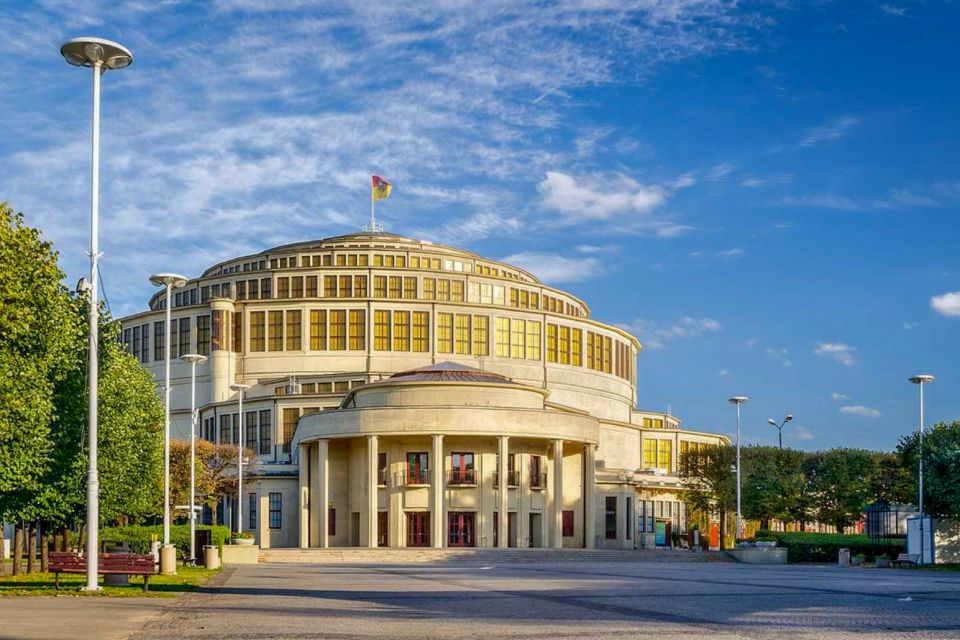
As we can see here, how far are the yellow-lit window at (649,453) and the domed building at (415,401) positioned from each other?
20cm

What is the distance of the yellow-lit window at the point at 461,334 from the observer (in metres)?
99.8

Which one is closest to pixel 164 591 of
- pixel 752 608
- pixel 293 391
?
pixel 752 608

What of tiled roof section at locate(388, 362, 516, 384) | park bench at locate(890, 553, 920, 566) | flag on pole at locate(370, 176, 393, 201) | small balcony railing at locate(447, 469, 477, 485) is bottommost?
park bench at locate(890, 553, 920, 566)

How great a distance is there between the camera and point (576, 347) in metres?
106

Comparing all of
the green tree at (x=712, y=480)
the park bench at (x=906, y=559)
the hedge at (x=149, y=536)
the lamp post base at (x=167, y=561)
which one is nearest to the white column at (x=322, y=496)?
the hedge at (x=149, y=536)

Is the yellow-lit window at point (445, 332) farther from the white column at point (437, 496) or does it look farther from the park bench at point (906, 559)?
the park bench at point (906, 559)

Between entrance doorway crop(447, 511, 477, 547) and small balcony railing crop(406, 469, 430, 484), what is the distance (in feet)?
8.69

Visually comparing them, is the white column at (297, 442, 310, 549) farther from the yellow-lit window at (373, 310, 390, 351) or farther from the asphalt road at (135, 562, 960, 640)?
the asphalt road at (135, 562, 960, 640)

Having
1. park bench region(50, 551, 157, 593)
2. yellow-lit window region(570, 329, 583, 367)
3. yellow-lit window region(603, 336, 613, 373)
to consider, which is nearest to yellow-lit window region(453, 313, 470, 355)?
yellow-lit window region(570, 329, 583, 367)

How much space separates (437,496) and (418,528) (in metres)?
3.04

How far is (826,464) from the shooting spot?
292 feet

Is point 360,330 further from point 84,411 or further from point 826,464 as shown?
point 84,411

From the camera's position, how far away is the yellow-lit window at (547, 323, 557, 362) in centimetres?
10362

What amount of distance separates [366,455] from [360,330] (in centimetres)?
2319
